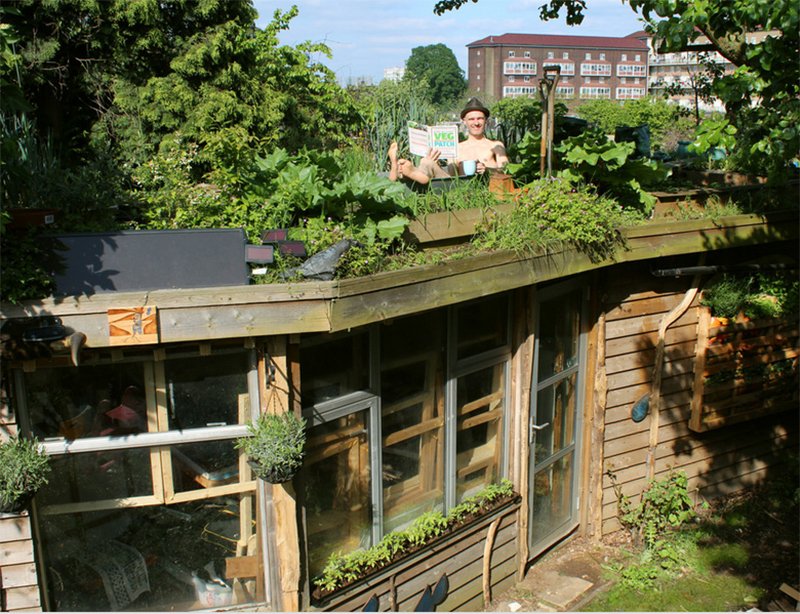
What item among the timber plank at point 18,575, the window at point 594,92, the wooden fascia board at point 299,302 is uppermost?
the window at point 594,92

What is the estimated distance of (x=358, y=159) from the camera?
6027 millimetres

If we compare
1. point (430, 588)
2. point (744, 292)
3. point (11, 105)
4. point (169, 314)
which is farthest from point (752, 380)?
point (11, 105)

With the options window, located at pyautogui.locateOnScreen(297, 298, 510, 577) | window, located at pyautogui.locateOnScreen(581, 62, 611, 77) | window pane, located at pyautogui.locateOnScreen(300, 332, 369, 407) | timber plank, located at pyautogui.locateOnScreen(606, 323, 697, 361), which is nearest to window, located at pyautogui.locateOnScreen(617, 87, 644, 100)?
window, located at pyautogui.locateOnScreen(581, 62, 611, 77)

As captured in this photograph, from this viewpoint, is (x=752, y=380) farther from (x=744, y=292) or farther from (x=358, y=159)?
(x=358, y=159)

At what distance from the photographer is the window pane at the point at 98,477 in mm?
4160

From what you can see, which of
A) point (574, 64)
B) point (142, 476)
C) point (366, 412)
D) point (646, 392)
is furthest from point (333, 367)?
point (574, 64)

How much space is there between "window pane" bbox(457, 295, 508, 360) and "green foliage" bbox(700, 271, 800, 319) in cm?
223

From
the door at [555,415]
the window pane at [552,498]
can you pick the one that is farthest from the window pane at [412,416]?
the window pane at [552,498]

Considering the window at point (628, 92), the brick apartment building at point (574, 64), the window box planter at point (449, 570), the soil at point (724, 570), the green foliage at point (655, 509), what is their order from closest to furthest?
the window box planter at point (449, 570) < the soil at point (724, 570) < the green foliage at point (655, 509) < the brick apartment building at point (574, 64) < the window at point (628, 92)

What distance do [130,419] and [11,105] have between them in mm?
1721

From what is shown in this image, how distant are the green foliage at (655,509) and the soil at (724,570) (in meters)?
0.17

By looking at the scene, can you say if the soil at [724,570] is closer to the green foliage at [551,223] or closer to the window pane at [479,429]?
the window pane at [479,429]

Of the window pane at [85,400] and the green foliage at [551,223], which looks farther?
the green foliage at [551,223]

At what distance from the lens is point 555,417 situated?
6.62 m
